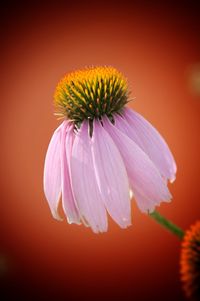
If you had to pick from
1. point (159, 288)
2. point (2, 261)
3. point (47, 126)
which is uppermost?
point (47, 126)

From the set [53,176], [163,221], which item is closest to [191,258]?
[163,221]

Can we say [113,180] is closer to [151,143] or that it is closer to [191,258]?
[151,143]

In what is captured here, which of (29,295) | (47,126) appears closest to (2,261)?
(29,295)

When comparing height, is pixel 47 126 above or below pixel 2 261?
above

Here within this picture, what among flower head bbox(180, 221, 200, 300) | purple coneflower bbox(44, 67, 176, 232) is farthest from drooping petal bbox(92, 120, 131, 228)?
flower head bbox(180, 221, 200, 300)

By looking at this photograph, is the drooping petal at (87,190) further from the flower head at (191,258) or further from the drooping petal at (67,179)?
the flower head at (191,258)

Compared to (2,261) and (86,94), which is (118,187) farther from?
(2,261)

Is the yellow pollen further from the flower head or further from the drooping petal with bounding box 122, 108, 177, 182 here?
the flower head
